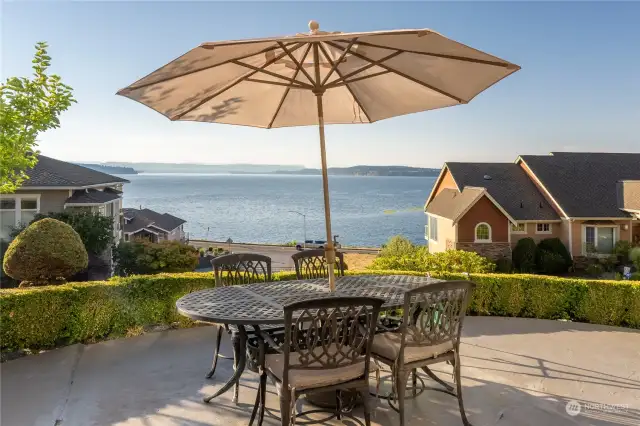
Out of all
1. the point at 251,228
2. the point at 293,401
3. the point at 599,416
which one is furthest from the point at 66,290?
the point at 251,228

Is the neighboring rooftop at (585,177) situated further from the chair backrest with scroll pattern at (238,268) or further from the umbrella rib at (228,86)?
the umbrella rib at (228,86)

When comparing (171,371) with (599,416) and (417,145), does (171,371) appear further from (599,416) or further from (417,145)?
(417,145)

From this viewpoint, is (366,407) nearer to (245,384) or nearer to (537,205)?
(245,384)

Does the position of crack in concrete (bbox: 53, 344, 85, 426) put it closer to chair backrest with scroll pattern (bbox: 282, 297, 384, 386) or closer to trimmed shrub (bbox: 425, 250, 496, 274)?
chair backrest with scroll pattern (bbox: 282, 297, 384, 386)

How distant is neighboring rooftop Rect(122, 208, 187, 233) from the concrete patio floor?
30739 millimetres

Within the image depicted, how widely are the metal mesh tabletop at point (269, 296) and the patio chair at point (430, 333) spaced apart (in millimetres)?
287

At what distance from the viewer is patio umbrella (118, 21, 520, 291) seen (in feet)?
10.6

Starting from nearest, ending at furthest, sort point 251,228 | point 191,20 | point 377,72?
1. point 377,72
2. point 191,20
3. point 251,228

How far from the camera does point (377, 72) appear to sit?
170 inches

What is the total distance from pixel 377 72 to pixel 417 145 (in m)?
33.5

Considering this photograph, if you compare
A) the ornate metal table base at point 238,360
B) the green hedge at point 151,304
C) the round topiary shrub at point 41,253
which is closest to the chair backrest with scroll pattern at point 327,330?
the ornate metal table base at point 238,360

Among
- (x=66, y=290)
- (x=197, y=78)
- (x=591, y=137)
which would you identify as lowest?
(x=66, y=290)

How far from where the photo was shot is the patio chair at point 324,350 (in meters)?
2.85

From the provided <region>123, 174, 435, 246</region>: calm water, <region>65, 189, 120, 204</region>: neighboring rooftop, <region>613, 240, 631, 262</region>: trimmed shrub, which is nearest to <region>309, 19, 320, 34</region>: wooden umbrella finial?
<region>65, 189, 120, 204</region>: neighboring rooftop
